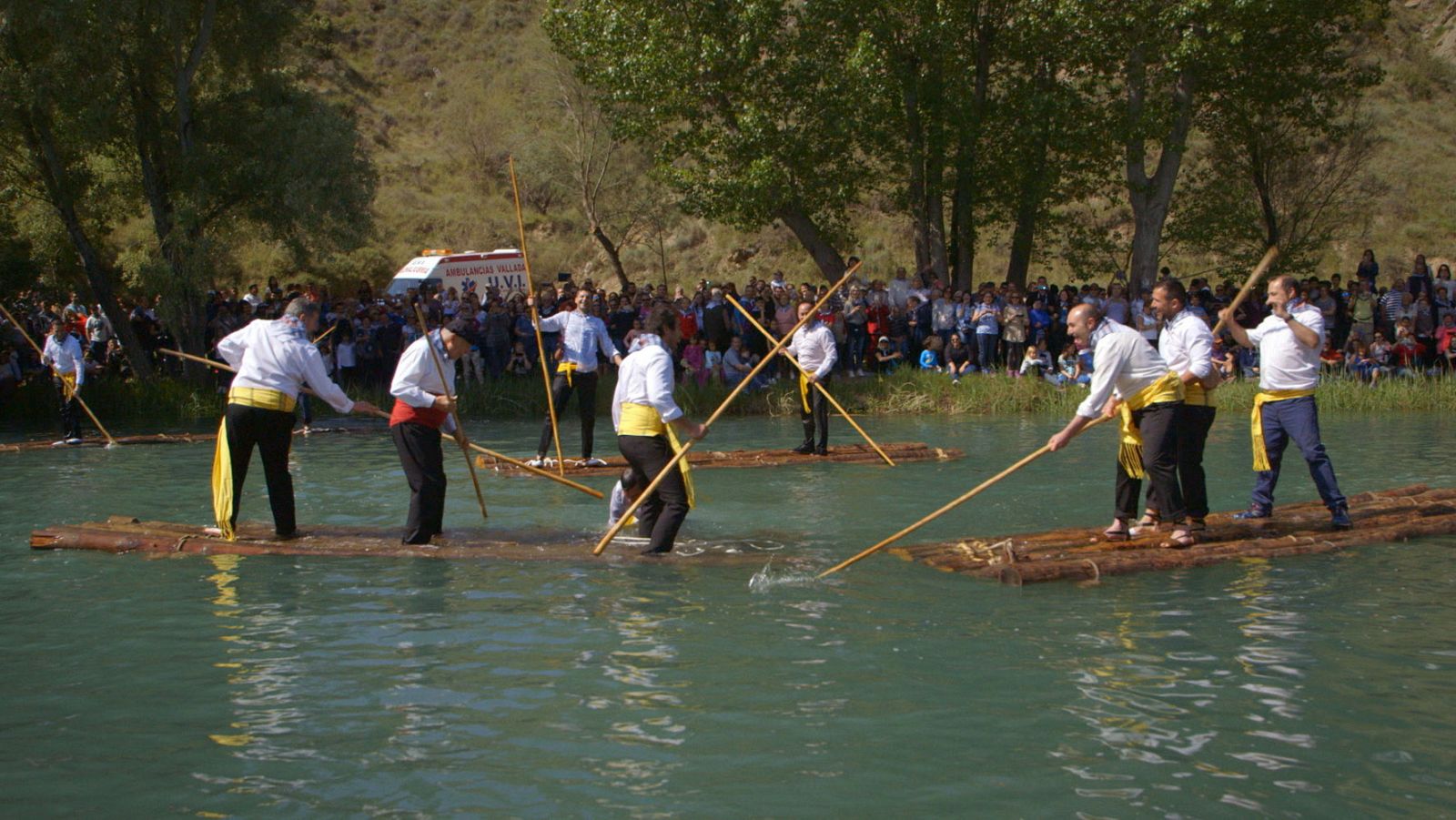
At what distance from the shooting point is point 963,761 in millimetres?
5922

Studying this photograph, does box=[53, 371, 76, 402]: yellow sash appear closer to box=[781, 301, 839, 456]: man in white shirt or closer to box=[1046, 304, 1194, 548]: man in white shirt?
box=[781, 301, 839, 456]: man in white shirt

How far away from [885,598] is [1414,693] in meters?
3.24

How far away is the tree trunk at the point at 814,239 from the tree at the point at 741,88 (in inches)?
3.0

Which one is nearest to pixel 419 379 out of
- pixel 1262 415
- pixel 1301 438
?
pixel 1262 415

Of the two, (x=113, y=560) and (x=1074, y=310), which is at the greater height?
(x=1074, y=310)

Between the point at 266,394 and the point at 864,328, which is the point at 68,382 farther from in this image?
the point at 864,328

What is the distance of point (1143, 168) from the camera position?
2789 centimetres

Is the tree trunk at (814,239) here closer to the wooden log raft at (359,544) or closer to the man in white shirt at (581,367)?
Answer: the man in white shirt at (581,367)

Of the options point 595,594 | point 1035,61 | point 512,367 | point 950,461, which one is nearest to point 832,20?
point 1035,61

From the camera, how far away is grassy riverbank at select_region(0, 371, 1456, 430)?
71.1 feet

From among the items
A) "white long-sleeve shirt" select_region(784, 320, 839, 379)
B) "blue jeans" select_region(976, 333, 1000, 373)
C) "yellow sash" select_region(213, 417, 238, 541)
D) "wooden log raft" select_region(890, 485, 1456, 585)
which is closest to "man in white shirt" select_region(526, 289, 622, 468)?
"white long-sleeve shirt" select_region(784, 320, 839, 379)

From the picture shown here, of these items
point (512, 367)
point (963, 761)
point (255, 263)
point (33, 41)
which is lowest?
point (963, 761)

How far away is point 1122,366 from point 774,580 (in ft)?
10.1

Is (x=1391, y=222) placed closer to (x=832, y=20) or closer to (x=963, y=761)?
(x=832, y=20)
